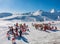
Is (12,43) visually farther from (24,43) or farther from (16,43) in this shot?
(24,43)

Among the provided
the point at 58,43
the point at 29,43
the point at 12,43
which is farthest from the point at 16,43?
the point at 58,43

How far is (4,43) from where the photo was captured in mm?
15281

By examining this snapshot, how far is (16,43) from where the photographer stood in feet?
50.2

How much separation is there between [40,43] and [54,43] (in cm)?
167

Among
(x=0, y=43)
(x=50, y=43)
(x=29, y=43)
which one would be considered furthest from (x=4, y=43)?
(x=50, y=43)

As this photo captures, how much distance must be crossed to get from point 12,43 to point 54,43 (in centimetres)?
493

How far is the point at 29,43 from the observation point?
50.8ft

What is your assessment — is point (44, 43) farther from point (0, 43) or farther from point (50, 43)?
point (0, 43)

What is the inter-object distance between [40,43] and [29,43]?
130cm

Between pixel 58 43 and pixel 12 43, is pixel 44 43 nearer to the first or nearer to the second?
pixel 58 43

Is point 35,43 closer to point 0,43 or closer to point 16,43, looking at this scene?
point 16,43

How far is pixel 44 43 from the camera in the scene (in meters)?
15.8

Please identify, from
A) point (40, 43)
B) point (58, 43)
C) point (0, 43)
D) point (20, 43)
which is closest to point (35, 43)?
point (40, 43)

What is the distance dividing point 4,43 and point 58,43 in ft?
20.8
